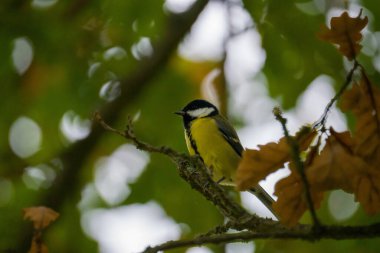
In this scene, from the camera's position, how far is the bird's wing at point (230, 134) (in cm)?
534

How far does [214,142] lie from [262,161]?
11.1 ft

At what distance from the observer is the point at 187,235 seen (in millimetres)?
4578

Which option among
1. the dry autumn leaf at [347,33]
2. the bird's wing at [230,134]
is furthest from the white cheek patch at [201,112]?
the dry autumn leaf at [347,33]

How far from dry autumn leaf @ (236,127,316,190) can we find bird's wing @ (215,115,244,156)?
3428mm

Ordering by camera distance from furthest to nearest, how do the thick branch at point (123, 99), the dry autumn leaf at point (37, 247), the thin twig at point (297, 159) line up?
the thick branch at point (123, 99)
the dry autumn leaf at point (37, 247)
the thin twig at point (297, 159)

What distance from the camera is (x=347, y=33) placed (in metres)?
1.92

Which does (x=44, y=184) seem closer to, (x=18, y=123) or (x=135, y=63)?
(x=18, y=123)

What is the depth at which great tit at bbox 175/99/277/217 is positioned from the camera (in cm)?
498

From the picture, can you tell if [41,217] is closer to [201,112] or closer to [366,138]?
[366,138]

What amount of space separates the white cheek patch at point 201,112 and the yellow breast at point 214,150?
0.06 metres

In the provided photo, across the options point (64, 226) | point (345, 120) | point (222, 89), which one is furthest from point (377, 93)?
point (64, 226)

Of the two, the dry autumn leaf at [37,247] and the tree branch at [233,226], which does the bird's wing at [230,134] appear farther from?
the dry autumn leaf at [37,247]

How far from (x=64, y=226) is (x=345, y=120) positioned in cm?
213

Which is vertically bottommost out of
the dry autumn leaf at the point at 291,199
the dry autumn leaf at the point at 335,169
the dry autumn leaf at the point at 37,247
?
the dry autumn leaf at the point at 37,247
